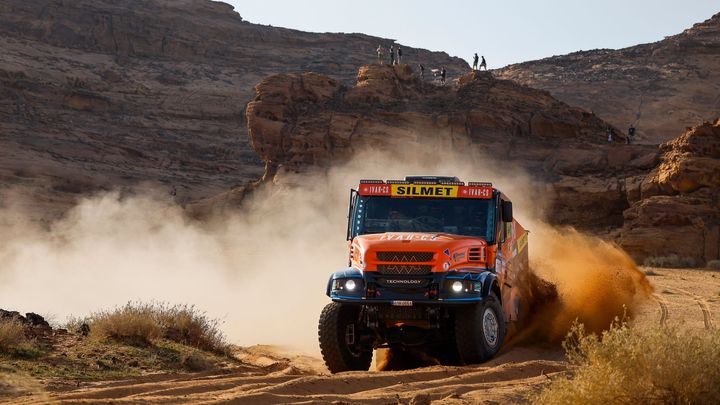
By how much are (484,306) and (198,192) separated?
59.0 m

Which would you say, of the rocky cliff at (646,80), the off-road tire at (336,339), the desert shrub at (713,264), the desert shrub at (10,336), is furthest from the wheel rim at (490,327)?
the rocky cliff at (646,80)

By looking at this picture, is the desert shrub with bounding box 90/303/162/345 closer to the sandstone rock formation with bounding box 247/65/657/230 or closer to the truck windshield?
the truck windshield

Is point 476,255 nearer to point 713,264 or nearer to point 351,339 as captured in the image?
point 351,339

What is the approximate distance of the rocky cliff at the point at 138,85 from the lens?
7150 cm

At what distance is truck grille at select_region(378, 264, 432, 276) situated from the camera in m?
12.6

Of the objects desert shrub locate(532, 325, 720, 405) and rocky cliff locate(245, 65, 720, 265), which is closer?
desert shrub locate(532, 325, 720, 405)

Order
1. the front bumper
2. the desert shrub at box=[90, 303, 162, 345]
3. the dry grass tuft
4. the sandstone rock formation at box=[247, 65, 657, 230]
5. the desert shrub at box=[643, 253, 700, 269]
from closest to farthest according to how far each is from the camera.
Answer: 1. the front bumper
2. the desert shrub at box=[90, 303, 162, 345]
3. the dry grass tuft
4. the desert shrub at box=[643, 253, 700, 269]
5. the sandstone rock formation at box=[247, 65, 657, 230]

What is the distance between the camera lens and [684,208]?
39031 mm

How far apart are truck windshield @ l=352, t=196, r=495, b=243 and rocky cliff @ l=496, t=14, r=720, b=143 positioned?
201ft

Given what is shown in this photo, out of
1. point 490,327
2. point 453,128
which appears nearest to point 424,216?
point 490,327

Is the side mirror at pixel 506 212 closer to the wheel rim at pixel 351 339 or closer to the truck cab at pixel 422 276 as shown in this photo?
the truck cab at pixel 422 276

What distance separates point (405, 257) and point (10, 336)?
202 inches

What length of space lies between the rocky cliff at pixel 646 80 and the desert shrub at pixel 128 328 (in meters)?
62.4

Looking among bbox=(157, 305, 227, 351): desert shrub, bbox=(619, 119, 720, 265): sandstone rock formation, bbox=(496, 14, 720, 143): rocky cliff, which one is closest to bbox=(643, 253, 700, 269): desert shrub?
bbox=(619, 119, 720, 265): sandstone rock formation
